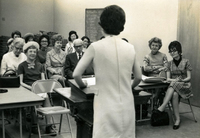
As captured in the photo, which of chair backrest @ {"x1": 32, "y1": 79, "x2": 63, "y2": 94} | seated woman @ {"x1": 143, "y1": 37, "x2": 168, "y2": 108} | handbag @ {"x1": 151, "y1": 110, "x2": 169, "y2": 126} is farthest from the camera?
seated woman @ {"x1": 143, "y1": 37, "x2": 168, "y2": 108}

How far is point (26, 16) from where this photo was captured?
10.7m

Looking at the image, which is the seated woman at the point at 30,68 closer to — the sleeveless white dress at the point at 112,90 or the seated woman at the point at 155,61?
the seated woman at the point at 155,61

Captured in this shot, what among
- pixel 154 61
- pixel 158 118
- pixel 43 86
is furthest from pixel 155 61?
pixel 43 86

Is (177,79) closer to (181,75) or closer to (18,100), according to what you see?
(181,75)

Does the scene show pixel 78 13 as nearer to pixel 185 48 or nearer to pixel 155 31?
pixel 155 31

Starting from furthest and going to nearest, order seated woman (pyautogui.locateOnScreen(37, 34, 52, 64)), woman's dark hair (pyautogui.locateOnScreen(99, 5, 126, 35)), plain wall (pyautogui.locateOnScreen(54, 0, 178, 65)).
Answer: plain wall (pyautogui.locateOnScreen(54, 0, 178, 65)) → seated woman (pyautogui.locateOnScreen(37, 34, 52, 64)) → woman's dark hair (pyautogui.locateOnScreen(99, 5, 126, 35))

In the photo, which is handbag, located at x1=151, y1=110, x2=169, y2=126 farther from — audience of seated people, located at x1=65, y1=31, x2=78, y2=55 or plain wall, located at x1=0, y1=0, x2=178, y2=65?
audience of seated people, located at x1=65, y1=31, x2=78, y2=55

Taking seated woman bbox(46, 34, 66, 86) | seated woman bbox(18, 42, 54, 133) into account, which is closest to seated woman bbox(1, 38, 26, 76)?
seated woman bbox(18, 42, 54, 133)

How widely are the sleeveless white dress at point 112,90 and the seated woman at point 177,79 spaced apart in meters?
3.09

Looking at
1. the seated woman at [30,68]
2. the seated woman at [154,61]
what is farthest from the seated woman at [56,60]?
the seated woman at [154,61]

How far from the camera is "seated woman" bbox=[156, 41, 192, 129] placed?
5219mm

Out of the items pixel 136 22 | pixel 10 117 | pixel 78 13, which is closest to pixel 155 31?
pixel 136 22

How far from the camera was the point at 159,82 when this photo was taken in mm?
5016

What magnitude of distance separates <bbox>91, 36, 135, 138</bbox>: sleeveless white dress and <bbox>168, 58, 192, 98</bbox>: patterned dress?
324cm
